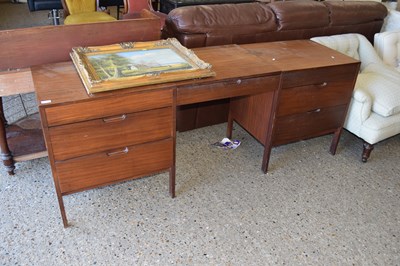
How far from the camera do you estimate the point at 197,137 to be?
243cm

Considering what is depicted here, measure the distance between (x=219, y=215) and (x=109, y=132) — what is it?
2.38ft

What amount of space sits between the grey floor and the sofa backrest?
0.75 m

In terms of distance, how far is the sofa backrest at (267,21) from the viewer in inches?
82.2

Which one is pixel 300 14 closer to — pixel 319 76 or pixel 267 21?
pixel 267 21

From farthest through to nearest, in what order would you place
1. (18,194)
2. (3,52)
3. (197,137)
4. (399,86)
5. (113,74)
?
(197,137)
(399,86)
(18,194)
(3,52)
(113,74)

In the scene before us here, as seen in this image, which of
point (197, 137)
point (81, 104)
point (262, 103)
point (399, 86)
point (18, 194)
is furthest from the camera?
point (197, 137)

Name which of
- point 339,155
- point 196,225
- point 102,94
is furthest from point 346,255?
point 102,94

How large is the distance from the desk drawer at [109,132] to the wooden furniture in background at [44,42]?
42cm

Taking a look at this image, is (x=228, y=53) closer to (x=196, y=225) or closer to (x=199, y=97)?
(x=199, y=97)

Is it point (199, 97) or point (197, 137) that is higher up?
point (199, 97)

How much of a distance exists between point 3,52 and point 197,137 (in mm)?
1287

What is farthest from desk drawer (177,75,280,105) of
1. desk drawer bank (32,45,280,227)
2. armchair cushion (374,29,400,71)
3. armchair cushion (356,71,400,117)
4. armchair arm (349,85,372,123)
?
armchair cushion (374,29,400,71)

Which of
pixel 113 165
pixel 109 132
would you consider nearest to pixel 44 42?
pixel 109 132

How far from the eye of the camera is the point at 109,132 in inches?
58.5
